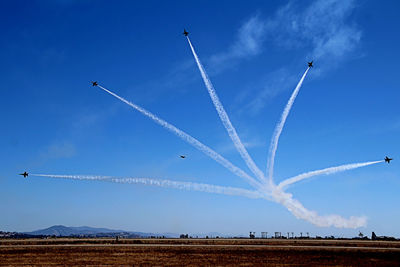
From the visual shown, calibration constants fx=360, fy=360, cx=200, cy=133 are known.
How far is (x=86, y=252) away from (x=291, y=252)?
3071 cm

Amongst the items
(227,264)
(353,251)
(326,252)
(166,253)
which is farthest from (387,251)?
(166,253)

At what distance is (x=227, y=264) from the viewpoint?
162 feet

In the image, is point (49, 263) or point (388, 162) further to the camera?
point (388, 162)

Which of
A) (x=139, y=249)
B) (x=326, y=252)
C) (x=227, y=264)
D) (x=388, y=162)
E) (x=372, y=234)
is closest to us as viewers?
(x=227, y=264)

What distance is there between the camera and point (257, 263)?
162ft

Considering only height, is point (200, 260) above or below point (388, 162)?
below

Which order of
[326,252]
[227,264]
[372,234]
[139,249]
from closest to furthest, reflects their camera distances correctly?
[227,264]
[326,252]
[139,249]
[372,234]

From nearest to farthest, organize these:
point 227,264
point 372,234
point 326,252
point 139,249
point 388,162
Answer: point 227,264 < point 326,252 < point 139,249 < point 388,162 < point 372,234

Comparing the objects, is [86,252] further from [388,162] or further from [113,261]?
[388,162]

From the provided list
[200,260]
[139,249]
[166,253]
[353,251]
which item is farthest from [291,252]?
[139,249]

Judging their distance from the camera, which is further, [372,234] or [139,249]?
[372,234]

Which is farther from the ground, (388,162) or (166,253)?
(388,162)

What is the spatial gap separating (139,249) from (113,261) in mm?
5506

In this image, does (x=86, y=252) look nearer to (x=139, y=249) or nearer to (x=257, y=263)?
(x=139, y=249)
